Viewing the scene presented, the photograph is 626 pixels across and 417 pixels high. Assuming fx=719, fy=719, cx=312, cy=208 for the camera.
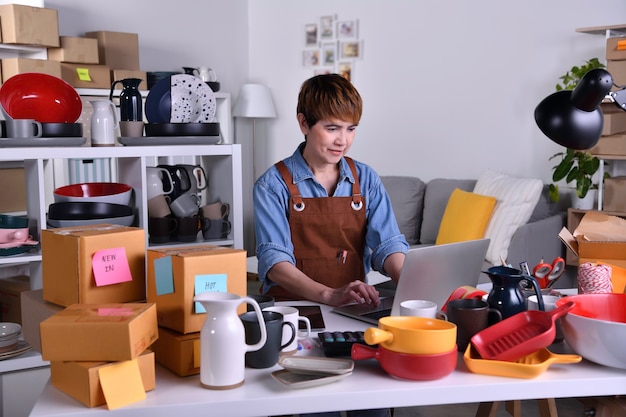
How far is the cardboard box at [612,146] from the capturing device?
3.91 m

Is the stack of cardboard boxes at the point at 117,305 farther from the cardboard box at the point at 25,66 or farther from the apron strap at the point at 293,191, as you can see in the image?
the cardboard box at the point at 25,66

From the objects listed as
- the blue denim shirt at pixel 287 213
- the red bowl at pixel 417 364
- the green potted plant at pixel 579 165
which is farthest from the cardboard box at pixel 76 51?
Answer: the red bowl at pixel 417 364

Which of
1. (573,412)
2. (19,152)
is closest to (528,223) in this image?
(573,412)

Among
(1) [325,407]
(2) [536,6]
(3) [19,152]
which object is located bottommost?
(1) [325,407]

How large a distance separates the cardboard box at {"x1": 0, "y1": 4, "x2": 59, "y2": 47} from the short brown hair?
2497 mm

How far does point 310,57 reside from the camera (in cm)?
589

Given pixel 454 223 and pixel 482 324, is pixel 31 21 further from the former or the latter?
pixel 482 324

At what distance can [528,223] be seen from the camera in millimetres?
4215

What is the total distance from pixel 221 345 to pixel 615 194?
325 centimetres

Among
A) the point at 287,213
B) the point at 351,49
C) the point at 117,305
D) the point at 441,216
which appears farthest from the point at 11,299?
the point at 351,49

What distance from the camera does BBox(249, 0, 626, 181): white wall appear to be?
4609mm

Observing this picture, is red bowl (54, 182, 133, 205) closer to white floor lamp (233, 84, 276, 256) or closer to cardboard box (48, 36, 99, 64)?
cardboard box (48, 36, 99, 64)

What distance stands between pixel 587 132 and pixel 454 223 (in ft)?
8.85

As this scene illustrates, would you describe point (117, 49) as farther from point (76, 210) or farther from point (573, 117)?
point (573, 117)
